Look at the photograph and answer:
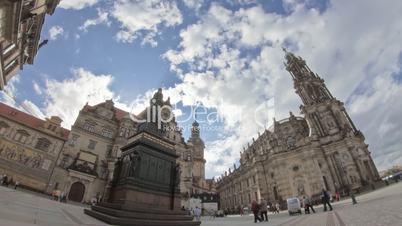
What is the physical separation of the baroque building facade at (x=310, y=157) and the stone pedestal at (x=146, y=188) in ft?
100

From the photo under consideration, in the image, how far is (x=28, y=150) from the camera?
1028 inches

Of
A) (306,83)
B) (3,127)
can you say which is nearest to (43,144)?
(3,127)

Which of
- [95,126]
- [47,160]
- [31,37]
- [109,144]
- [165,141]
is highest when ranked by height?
[31,37]

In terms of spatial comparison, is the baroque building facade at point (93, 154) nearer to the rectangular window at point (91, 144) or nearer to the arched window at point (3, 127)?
the rectangular window at point (91, 144)

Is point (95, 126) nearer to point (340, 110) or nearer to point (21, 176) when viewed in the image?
point (21, 176)

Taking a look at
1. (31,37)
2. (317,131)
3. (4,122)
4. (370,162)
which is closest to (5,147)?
Result: (4,122)

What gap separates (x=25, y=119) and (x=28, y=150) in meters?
6.30

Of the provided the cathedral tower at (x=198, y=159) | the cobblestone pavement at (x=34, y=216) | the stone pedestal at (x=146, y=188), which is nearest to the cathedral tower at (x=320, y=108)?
the cathedral tower at (x=198, y=159)

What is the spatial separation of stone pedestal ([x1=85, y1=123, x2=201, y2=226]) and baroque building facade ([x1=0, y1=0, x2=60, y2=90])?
467 inches

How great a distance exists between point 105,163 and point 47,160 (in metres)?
7.44

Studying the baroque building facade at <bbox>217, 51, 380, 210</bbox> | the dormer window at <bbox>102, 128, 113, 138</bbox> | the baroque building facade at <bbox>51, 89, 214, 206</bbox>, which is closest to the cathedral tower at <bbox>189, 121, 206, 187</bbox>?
the baroque building facade at <bbox>217, 51, 380, 210</bbox>

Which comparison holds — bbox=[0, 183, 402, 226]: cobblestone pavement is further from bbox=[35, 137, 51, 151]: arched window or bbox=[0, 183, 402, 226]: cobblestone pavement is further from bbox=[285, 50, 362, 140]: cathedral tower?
bbox=[285, 50, 362, 140]: cathedral tower

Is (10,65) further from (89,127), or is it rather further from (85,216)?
(85,216)

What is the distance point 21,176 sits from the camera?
24578 millimetres
